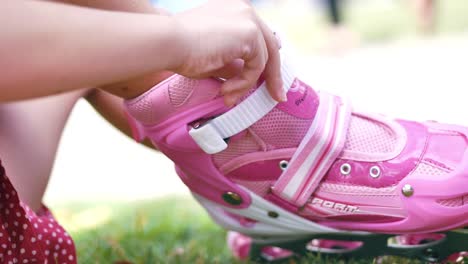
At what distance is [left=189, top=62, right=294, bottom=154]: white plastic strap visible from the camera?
0.87 m

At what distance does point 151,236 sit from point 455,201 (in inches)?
23.8

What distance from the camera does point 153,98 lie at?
2.86 feet

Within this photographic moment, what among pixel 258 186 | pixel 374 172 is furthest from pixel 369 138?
pixel 258 186

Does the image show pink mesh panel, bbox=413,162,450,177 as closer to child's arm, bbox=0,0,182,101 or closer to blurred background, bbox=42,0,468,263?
blurred background, bbox=42,0,468,263

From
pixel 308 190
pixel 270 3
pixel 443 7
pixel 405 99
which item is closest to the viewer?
pixel 308 190

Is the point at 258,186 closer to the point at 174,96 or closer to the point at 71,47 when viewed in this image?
the point at 174,96

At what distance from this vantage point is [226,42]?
0.69 metres

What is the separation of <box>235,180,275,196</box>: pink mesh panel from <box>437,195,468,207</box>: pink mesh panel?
0.21 m

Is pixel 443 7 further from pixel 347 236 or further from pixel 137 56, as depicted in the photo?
pixel 137 56

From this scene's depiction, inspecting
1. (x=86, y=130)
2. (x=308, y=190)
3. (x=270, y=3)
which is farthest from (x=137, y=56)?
(x=270, y=3)

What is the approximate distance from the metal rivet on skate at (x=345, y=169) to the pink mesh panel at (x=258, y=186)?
0.09 metres

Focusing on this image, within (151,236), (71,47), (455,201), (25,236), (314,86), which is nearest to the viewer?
(71,47)

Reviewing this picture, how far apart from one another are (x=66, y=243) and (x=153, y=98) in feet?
0.64

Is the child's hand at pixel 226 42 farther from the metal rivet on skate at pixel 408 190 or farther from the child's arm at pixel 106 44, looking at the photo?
the metal rivet on skate at pixel 408 190
